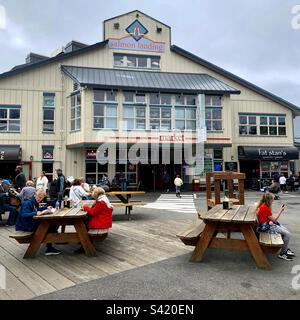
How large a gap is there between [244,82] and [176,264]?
23.1 m

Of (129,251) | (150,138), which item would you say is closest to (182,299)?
(129,251)

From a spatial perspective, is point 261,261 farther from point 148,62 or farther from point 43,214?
point 148,62

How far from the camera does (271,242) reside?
4.63 meters

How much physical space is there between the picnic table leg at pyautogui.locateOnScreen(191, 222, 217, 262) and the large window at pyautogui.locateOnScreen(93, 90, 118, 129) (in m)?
15.8

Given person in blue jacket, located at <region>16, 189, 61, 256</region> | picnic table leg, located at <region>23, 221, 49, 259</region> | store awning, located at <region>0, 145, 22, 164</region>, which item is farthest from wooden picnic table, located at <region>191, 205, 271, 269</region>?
store awning, located at <region>0, 145, 22, 164</region>

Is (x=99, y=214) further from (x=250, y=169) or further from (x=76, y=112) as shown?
(x=250, y=169)

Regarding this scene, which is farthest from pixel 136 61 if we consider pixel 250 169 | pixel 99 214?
pixel 99 214

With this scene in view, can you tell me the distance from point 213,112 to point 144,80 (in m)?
5.89

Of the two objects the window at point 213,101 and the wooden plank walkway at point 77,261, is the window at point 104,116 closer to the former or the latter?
the window at point 213,101

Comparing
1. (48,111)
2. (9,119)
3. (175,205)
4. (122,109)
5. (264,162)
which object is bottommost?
(175,205)

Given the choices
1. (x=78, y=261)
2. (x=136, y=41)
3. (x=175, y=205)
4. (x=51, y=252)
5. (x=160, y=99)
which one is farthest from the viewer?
(x=136, y=41)

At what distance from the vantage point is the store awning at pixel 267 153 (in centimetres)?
2347

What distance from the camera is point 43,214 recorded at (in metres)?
5.35

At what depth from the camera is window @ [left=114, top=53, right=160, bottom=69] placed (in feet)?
75.2
